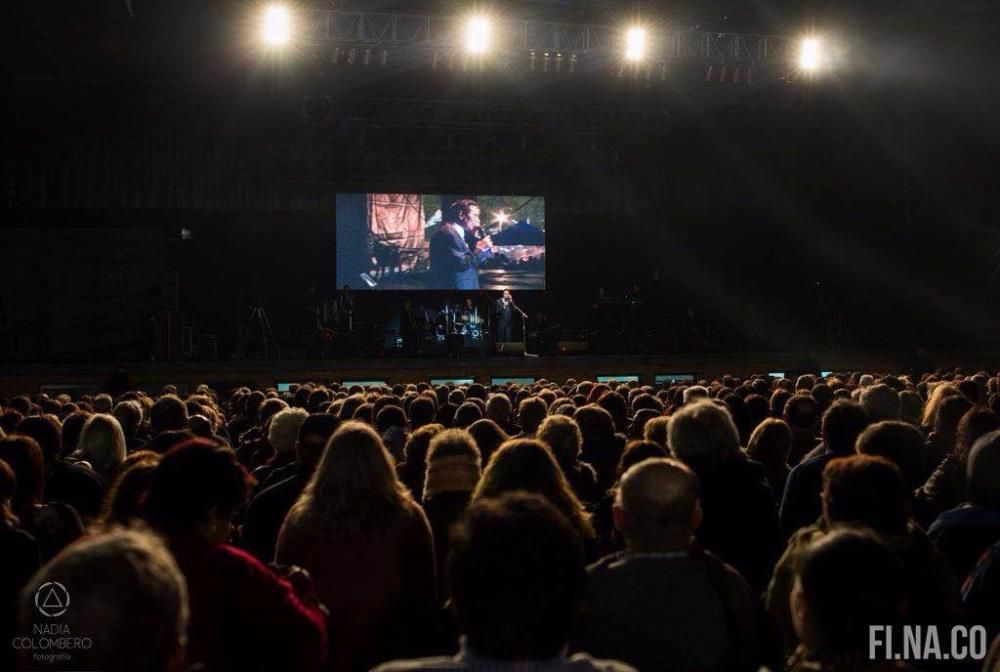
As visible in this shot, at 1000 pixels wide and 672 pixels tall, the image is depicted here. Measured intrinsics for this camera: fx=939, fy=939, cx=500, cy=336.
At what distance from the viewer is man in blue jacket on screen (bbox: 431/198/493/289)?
20234 mm

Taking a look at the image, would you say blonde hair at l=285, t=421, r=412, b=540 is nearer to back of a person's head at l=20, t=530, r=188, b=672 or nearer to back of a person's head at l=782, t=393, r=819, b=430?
back of a person's head at l=20, t=530, r=188, b=672

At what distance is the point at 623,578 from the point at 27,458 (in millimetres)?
2138

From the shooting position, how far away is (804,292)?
22.4m

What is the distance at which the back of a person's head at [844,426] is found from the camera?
4070 millimetres

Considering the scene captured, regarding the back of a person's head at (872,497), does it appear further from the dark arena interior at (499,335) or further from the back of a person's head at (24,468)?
the back of a person's head at (24,468)

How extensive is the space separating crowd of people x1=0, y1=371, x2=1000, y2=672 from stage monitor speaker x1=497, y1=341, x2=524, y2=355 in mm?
13806

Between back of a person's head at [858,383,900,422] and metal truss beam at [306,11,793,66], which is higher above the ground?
metal truss beam at [306,11,793,66]

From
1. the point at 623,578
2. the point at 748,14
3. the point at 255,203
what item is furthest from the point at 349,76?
the point at 623,578

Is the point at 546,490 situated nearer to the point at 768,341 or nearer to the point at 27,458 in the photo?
the point at 27,458

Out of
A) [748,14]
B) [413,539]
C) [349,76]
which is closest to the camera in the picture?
[413,539]

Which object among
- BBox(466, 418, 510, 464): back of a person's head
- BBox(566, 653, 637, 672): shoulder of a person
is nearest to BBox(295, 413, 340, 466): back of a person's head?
BBox(466, 418, 510, 464): back of a person's head

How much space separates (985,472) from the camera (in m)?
2.90

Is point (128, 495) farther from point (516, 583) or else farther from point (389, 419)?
point (389, 419)

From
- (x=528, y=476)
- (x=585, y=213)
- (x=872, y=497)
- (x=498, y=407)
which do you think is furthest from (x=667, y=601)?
(x=585, y=213)
